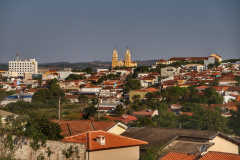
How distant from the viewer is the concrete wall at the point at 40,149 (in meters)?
7.61

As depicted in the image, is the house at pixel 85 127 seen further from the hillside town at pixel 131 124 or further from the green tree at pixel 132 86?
the green tree at pixel 132 86

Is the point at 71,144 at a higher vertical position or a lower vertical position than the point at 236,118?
higher

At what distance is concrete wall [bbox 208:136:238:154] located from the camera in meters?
9.91

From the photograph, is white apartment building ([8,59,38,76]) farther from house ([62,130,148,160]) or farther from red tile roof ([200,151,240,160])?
red tile roof ([200,151,240,160])

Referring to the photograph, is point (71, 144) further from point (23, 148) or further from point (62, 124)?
point (62, 124)

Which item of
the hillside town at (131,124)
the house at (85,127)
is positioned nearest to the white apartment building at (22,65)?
the hillside town at (131,124)

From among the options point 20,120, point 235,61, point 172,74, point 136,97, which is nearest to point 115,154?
point 20,120

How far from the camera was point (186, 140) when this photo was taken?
32.7 feet

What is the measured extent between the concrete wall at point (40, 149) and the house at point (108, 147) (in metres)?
0.17

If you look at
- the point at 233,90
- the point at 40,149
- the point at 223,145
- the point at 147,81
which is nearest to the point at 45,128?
the point at 40,149

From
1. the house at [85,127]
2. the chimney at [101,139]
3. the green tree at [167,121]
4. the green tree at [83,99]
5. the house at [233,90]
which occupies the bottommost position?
the green tree at [83,99]

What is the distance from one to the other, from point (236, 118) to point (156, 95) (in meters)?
12.0

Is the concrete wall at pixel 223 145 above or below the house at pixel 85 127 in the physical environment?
below

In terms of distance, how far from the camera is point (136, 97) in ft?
113
